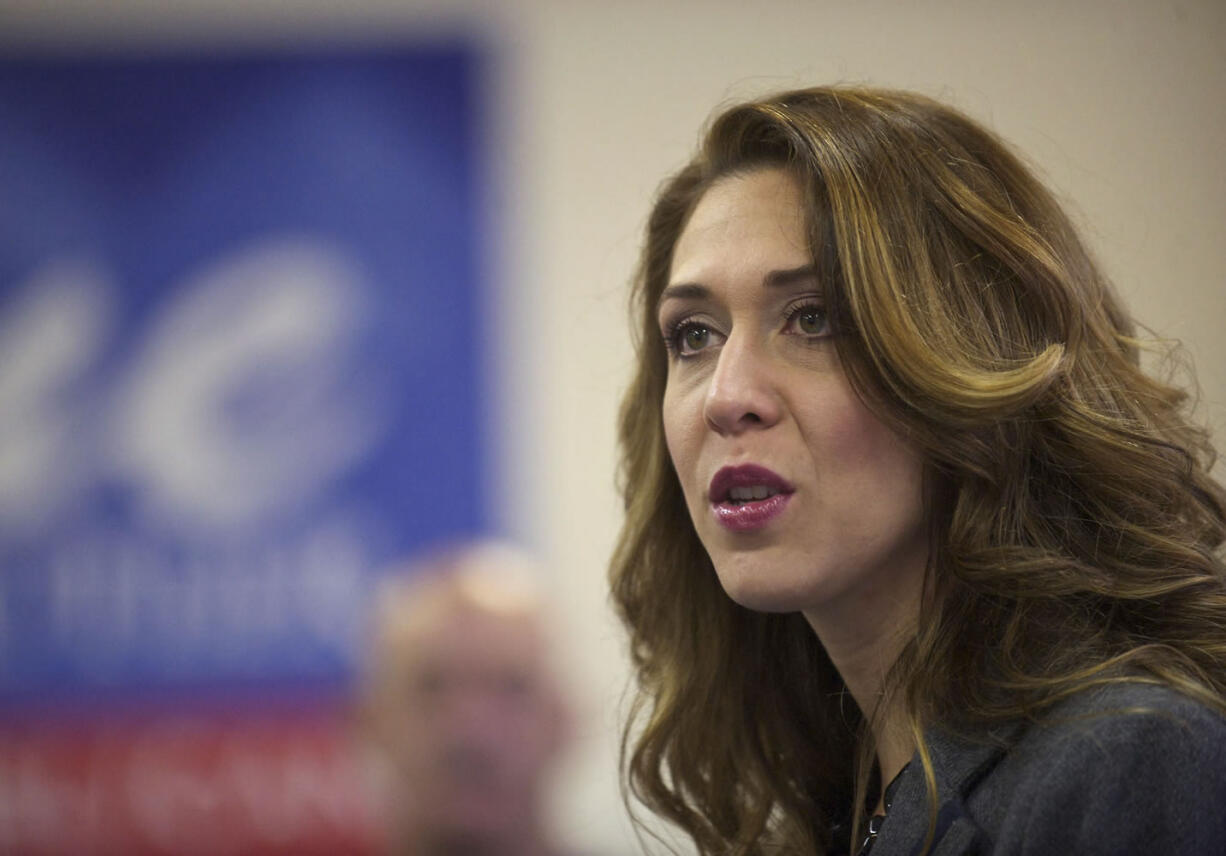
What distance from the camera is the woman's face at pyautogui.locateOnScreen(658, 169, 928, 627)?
1.33m

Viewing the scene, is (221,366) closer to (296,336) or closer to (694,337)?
(296,336)

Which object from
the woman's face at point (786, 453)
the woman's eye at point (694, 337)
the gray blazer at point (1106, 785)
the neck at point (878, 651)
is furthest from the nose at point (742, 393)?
the gray blazer at point (1106, 785)

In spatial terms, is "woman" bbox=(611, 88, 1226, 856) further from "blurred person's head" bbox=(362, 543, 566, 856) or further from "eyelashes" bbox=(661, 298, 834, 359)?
"blurred person's head" bbox=(362, 543, 566, 856)

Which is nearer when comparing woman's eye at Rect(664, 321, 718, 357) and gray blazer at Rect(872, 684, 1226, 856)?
gray blazer at Rect(872, 684, 1226, 856)

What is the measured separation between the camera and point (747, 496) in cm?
138

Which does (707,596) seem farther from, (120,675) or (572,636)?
(120,675)

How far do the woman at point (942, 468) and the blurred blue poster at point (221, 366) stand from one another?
215cm

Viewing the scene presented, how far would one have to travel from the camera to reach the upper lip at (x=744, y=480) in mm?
1342

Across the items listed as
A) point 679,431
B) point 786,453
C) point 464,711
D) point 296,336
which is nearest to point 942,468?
point 786,453

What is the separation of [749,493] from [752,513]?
3 centimetres

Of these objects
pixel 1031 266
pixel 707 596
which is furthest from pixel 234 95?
pixel 1031 266

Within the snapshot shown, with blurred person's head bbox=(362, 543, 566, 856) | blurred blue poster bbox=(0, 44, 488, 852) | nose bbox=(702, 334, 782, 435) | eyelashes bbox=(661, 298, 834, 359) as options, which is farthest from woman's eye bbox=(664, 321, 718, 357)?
blurred blue poster bbox=(0, 44, 488, 852)

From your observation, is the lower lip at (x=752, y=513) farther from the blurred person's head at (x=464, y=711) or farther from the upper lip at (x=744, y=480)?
the blurred person's head at (x=464, y=711)

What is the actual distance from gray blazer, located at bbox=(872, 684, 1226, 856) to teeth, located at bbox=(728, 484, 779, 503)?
331 mm
